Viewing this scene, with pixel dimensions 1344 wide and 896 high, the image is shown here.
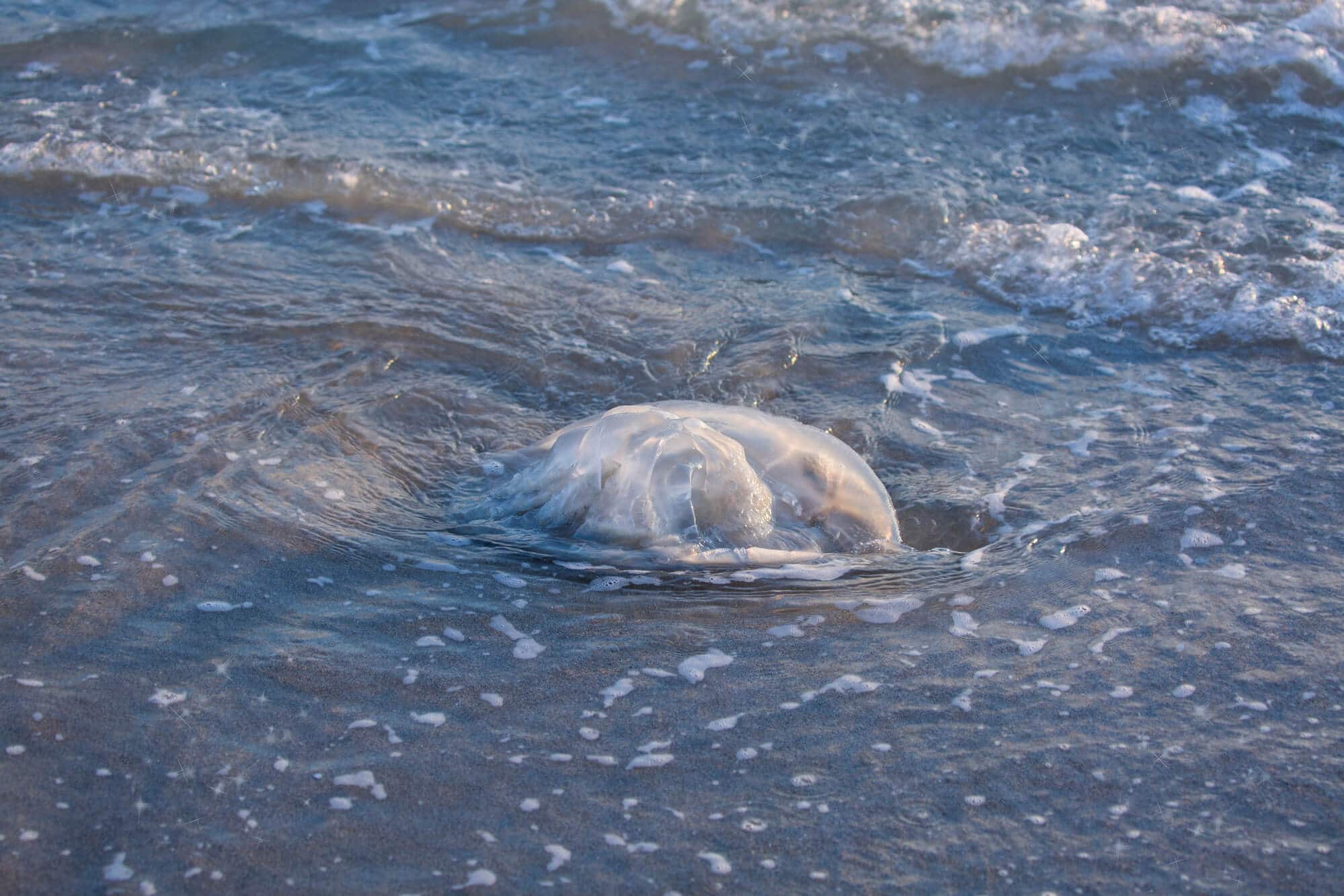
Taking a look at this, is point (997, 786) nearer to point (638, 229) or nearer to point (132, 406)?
point (132, 406)

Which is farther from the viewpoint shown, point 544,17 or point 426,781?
point 544,17

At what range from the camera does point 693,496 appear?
3111 mm

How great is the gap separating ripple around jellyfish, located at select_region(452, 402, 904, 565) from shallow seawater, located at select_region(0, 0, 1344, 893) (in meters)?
0.09

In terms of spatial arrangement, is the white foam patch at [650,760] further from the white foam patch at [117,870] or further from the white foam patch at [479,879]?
the white foam patch at [117,870]

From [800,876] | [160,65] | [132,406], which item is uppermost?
[160,65]

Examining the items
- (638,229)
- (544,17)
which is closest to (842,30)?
(544,17)

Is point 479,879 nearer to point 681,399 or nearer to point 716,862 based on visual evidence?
point 716,862

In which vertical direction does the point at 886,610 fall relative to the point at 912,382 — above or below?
below

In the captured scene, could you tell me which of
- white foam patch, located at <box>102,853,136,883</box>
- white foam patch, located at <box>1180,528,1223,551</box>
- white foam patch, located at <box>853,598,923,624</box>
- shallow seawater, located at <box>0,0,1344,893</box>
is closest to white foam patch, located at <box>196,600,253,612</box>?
shallow seawater, located at <box>0,0,1344,893</box>

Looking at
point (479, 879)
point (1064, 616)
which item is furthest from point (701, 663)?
point (1064, 616)

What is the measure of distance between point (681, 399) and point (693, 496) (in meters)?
0.95

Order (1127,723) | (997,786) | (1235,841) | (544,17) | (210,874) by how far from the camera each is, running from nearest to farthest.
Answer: (210,874) → (1235,841) → (997,786) → (1127,723) → (544,17)

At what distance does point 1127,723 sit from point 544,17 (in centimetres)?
702

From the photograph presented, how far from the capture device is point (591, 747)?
2.46 meters
